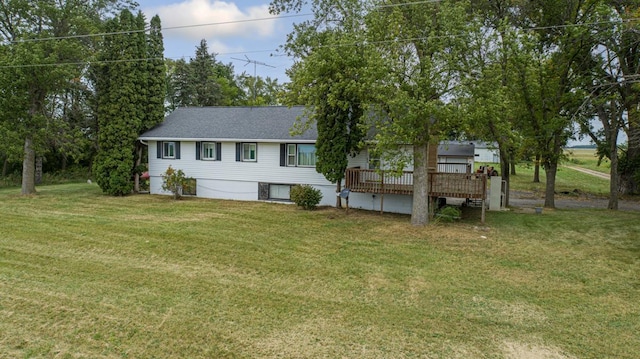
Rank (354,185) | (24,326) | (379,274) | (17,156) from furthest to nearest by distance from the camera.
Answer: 1. (17,156)
2. (354,185)
3. (379,274)
4. (24,326)

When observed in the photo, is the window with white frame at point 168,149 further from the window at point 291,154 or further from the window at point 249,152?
the window at point 291,154

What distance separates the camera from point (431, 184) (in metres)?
14.6

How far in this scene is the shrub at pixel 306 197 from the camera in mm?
16766

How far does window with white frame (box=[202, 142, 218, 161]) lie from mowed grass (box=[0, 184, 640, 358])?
661cm

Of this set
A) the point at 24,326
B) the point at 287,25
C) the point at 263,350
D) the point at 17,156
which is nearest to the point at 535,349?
the point at 263,350

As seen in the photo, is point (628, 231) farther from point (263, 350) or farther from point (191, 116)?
point (191, 116)

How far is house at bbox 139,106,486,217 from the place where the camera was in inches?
682

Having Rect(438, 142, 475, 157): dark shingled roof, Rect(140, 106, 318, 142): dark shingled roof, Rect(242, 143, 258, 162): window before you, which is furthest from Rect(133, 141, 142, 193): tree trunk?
Rect(438, 142, 475, 157): dark shingled roof

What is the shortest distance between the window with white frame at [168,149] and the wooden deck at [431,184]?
9912 millimetres

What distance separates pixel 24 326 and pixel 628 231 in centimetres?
1601

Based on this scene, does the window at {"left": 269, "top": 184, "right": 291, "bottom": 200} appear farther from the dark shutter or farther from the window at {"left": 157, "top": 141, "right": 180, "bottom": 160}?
the window at {"left": 157, "top": 141, "right": 180, "bottom": 160}

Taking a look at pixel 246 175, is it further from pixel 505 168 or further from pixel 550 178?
pixel 550 178

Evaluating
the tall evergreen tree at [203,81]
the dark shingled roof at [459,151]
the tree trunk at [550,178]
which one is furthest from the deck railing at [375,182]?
the tall evergreen tree at [203,81]

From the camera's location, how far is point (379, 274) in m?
8.56
